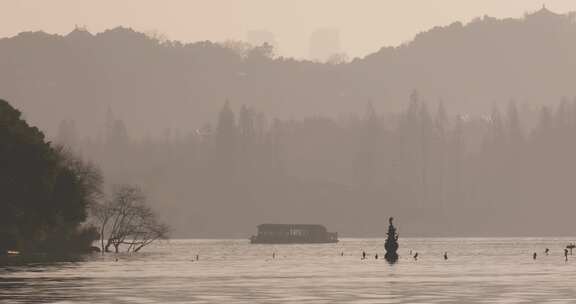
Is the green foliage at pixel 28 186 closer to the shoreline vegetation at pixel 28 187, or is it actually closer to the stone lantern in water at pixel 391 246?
the shoreline vegetation at pixel 28 187

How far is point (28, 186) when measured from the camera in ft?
551

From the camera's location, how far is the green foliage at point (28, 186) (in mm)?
165375

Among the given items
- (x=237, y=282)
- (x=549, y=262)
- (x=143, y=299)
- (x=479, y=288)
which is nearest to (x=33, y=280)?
(x=237, y=282)

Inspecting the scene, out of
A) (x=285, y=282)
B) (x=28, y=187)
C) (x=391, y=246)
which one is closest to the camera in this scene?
(x=285, y=282)

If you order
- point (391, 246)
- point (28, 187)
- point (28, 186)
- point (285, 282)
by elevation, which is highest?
point (28, 186)

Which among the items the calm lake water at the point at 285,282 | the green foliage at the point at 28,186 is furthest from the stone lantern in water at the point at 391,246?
the green foliage at the point at 28,186

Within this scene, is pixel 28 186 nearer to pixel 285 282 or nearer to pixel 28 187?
pixel 28 187

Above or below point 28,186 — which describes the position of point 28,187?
below

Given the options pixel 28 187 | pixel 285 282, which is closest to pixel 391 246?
pixel 28 187

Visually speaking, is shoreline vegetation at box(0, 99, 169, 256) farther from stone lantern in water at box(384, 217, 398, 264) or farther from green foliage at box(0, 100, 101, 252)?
stone lantern in water at box(384, 217, 398, 264)

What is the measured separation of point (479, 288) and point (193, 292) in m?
21.1

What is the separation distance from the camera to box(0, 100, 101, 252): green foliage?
165m

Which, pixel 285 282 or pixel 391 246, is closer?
pixel 285 282

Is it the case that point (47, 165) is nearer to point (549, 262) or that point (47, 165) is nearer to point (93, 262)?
point (93, 262)
